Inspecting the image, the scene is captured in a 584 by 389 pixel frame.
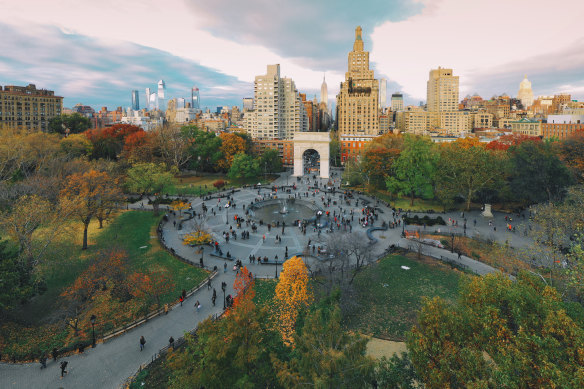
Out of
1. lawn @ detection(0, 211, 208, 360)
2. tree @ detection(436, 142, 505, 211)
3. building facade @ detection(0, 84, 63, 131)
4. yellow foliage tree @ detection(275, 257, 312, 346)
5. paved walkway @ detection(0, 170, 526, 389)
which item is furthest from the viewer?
building facade @ detection(0, 84, 63, 131)

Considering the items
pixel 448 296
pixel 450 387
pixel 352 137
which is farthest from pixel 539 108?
pixel 450 387

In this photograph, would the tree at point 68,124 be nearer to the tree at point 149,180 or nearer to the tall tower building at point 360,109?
the tree at point 149,180

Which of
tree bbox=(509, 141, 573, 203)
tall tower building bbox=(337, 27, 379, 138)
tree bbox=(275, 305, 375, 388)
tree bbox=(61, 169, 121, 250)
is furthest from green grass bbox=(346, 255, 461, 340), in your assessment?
tall tower building bbox=(337, 27, 379, 138)

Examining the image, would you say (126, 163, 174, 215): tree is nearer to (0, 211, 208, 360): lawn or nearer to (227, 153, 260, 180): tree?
(0, 211, 208, 360): lawn

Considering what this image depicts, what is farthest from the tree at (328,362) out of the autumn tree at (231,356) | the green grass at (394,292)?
the green grass at (394,292)

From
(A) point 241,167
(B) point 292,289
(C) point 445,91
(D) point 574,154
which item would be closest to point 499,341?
(B) point 292,289

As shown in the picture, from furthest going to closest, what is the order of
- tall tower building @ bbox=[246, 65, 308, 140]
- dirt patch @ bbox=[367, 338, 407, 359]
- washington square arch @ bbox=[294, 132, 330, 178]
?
tall tower building @ bbox=[246, 65, 308, 140], washington square arch @ bbox=[294, 132, 330, 178], dirt patch @ bbox=[367, 338, 407, 359]
